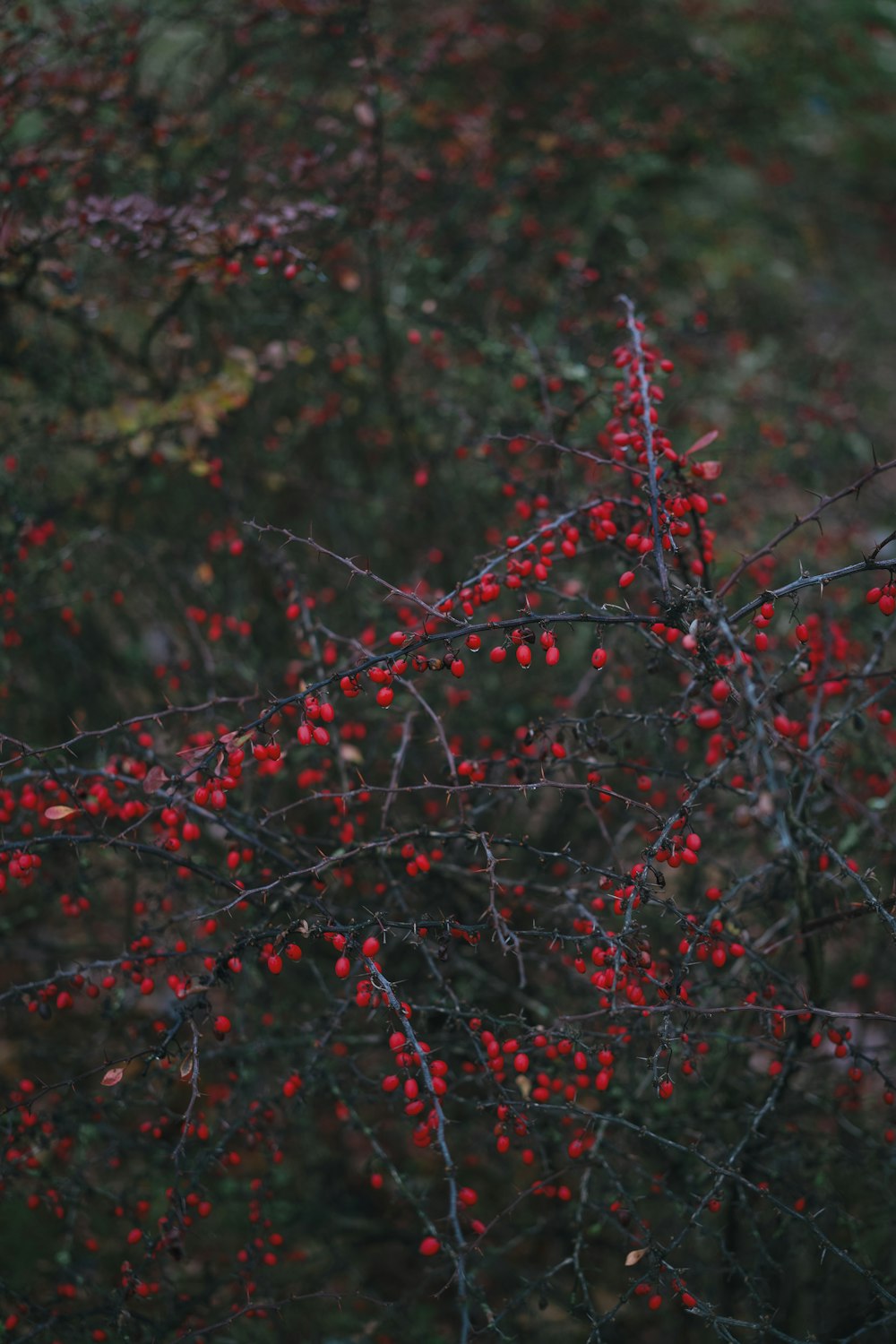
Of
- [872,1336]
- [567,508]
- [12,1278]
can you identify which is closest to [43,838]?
[567,508]

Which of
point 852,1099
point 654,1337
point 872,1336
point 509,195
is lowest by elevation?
point 654,1337

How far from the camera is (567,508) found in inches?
117

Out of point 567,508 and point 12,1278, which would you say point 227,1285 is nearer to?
point 12,1278

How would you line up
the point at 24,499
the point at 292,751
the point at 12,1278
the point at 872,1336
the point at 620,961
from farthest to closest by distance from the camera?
the point at 24,499, the point at 292,751, the point at 12,1278, the point at 872,1336, the point at 620,961

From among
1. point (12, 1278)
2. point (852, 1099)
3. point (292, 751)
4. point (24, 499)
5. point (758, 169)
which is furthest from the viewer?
point (758, 169)

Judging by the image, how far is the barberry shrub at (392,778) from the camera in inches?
89.9

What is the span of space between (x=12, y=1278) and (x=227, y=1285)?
0.78m

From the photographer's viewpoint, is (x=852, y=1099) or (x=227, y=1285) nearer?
(x=852, y=1099)

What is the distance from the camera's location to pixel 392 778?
8.19 ft

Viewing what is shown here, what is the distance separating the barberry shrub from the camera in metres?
2.28

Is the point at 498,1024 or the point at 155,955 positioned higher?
the point at 155,955

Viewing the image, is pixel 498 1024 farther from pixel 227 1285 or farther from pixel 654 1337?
pixel 654 1337

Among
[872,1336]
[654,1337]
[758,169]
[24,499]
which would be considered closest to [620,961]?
[872,1336]

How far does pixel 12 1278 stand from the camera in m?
3.28
